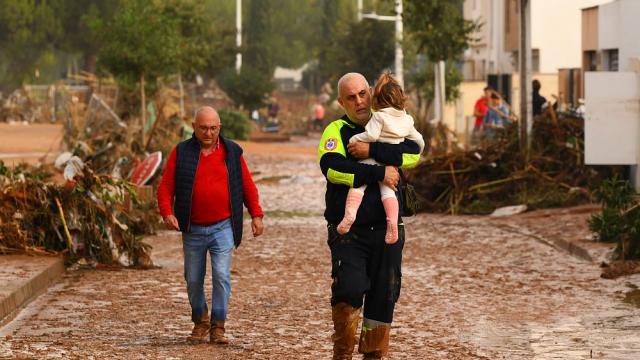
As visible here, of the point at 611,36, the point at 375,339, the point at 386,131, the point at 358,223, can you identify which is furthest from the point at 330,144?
the point at 611,36

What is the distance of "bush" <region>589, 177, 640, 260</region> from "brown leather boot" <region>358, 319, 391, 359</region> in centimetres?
700

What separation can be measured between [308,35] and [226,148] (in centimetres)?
12284

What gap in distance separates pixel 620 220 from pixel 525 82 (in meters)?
9.00

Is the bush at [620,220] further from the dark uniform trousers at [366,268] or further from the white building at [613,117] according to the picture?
the dark uniform trousers at [366,268]

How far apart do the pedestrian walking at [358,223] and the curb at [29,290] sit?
152 inches

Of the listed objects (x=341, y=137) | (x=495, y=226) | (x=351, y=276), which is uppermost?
(x=341, y=137)

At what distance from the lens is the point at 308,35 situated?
13312 centimetres

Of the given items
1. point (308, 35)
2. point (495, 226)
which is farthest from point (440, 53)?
point (308, 35)

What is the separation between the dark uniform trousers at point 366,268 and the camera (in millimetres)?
8891

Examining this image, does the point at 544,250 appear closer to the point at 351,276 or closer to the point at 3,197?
the point at 3,197

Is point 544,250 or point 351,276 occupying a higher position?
point 351,276

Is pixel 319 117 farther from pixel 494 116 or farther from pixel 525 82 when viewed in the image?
pixel 525 82

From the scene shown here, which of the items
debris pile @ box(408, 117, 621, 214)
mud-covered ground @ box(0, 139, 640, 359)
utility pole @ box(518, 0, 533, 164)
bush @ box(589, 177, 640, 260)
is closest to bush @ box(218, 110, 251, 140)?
utility pole @ box(518, 0, 533, 164)

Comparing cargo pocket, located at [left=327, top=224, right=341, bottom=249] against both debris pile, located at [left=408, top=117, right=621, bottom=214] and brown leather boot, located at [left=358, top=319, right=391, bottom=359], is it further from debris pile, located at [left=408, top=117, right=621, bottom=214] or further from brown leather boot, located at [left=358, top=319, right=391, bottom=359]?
debris pile, located at [left=408, top=117, right=621, bottom=214]
